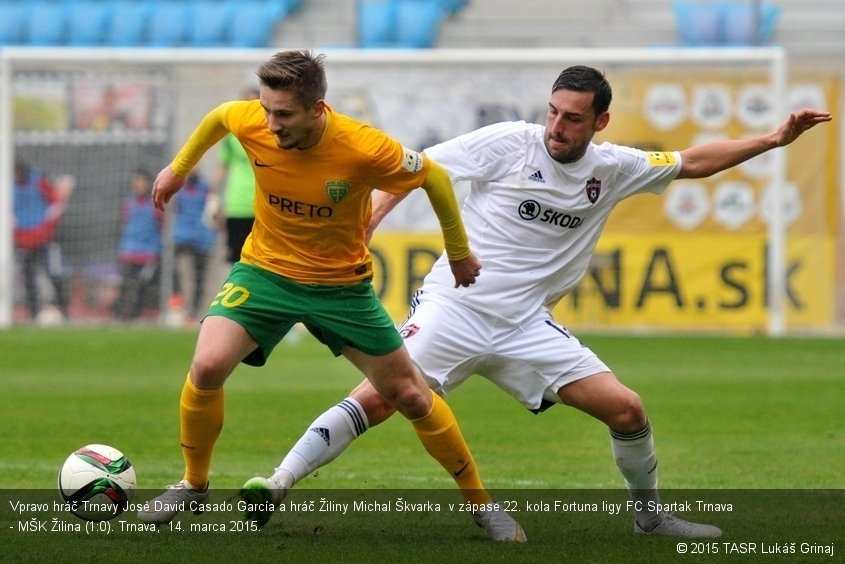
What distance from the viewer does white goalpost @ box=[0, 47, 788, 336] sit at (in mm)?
18672

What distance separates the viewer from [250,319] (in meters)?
5.98

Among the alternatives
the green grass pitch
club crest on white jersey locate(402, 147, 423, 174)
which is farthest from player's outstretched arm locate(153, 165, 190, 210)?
the green grass pitch

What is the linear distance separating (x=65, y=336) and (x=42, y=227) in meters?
2.51

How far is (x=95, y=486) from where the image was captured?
609cm

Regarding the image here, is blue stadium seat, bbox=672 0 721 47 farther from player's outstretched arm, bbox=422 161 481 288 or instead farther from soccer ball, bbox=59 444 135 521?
soccer ball, bbox=59 444 135 521

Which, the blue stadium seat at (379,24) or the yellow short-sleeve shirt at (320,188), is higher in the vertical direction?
the yellow short-sleeve shirt at (320,188)

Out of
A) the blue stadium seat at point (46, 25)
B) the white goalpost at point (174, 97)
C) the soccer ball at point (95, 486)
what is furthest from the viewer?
the blue stadium seat at point (46, 25)

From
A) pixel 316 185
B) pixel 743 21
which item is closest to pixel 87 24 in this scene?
pixel 743 21

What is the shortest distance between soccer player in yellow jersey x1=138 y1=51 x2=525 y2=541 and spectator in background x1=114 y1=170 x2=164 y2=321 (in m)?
13.1

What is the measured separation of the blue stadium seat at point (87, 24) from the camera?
24734 mm

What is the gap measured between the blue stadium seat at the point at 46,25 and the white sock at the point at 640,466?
66.1 feet

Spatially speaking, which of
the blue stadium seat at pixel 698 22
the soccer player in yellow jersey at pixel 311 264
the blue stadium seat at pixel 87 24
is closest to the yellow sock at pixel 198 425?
the soccer player in yellow jersey at pixel 311 264

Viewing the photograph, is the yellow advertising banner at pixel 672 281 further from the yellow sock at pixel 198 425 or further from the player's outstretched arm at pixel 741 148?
the yellow sock at pixel 198 425

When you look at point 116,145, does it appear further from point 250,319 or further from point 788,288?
point 250,319
